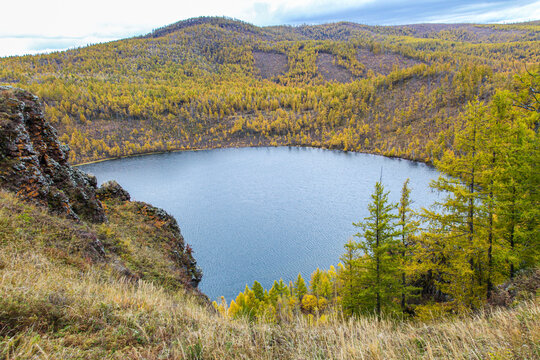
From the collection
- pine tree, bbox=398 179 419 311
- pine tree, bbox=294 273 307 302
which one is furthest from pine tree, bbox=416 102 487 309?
pine tree, bbox=294 273 307 302

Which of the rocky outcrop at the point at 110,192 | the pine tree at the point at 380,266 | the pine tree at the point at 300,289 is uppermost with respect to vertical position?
the rocky outcrop at the point at 110,192

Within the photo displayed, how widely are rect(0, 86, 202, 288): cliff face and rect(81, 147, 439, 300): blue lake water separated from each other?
20796mm

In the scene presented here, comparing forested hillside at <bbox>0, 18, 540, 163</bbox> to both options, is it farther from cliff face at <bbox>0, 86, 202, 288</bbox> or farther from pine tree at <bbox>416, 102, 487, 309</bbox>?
cliff face at <bbox>0, 86, 202, 288</bbox>

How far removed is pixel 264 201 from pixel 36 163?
4994 centimetres

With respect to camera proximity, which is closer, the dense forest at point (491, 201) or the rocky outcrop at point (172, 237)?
the dense forest at point (491, 201)

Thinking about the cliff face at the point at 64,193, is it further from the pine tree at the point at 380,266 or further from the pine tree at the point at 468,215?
the pine tree at the point at 468,215

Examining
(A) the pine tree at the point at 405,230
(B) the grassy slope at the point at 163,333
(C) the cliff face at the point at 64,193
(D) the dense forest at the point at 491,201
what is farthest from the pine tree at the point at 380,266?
(C) the cliff face at the point at 64,193

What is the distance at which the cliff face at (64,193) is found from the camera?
31.9 feet

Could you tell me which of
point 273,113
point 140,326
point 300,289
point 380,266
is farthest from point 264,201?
point 273,113

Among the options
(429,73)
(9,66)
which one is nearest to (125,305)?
(429,73)

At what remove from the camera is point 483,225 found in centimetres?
1095

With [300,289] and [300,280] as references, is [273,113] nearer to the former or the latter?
[300,280]

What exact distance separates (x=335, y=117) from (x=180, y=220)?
112m

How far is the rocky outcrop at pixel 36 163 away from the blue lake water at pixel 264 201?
24118 mm
